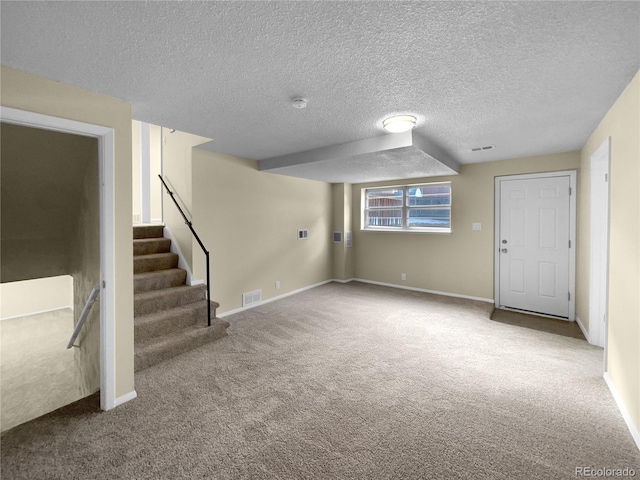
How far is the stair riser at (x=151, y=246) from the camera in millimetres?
3883

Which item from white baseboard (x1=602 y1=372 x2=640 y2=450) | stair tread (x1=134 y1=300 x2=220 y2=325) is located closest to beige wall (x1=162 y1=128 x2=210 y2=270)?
stair tread (x1=134 y1=300 x2=220 y2=325)

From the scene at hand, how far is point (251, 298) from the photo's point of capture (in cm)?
461

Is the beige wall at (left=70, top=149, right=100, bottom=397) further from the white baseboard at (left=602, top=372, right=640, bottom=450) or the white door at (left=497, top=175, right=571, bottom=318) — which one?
the white door at (left=497, top=175, right=571, bottom=318)

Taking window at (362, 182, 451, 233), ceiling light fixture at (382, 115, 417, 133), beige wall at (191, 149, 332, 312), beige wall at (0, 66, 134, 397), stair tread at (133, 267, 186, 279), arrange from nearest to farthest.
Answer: beige wall at (0, 66, 134, 397)
ceiling light fixture at (382, 115, 417, 133)
stair tread at (133, 267, 186, 279)
beige wall at (191, 149, 332, 312)
window at (362, 182, 451, 233)

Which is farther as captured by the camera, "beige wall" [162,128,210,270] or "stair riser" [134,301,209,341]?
"beige wall" [162,128,210,270]

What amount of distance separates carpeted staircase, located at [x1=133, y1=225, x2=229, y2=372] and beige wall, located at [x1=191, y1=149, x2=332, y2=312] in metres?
0.37

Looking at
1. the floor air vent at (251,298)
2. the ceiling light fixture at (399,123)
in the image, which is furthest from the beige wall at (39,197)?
the ceiling light fixture at (399,123)

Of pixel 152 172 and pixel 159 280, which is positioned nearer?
pixel 159 280

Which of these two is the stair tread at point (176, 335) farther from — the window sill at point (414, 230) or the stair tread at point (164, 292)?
the window sill at point (414, 230)

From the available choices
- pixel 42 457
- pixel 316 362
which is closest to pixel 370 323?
pixel 316 362

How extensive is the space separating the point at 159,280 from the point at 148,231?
3.20ft

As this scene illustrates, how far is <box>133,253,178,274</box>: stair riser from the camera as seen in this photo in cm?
366

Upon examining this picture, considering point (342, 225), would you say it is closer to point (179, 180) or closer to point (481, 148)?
point (481, 148)

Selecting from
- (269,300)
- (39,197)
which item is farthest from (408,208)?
(39,197)
